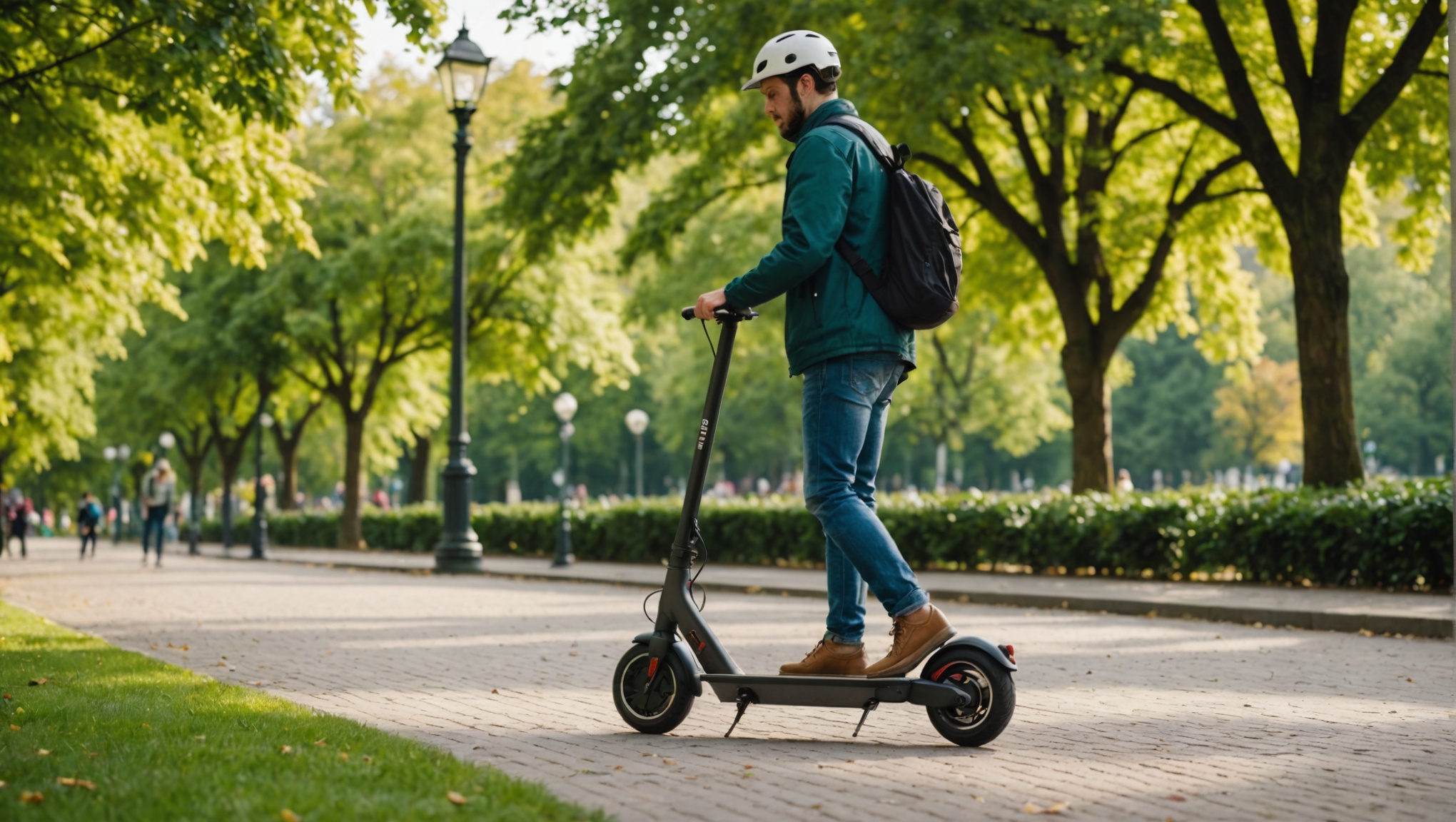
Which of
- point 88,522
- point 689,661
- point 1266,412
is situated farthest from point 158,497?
point 1266,412

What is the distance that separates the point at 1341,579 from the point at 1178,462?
195ft

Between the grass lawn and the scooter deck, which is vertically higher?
the scooter deck

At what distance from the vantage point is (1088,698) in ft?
20.6

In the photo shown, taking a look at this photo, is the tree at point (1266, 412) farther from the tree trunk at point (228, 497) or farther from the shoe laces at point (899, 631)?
the shoe laces at point (899, 631)

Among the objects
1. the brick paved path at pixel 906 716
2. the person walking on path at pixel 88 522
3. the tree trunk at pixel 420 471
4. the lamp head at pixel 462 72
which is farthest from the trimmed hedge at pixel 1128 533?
the tree trunk at pixel 420 471

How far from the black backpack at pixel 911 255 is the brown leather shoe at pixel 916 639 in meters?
0.96

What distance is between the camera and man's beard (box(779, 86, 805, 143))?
5.05 metres

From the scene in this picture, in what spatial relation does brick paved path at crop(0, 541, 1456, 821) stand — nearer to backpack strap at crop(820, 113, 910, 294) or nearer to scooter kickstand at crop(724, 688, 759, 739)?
scooter kickstand at crop(724, 688, 759, 739)

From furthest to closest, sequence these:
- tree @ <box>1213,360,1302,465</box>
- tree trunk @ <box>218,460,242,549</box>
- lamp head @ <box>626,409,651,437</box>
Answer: tree @ <box>1213,360,1302,465</box> < tree trunk @ <box>218,460,242,549</box> < lamp head @ <box>626,409,651,437</box>

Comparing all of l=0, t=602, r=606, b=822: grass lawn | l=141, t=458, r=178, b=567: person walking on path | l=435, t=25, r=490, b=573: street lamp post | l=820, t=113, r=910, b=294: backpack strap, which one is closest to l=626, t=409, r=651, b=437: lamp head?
l=141, t=458, r=178, b=567: person walking on path

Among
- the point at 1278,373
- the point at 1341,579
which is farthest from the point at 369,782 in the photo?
the point at 1278,373

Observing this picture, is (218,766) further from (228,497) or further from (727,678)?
(228,497)

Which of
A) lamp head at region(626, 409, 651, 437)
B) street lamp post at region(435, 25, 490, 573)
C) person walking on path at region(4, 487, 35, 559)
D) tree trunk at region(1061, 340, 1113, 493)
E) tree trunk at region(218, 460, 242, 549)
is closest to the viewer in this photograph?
street lamp post at region(435, 25, 490, 573)

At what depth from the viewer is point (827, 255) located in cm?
480
